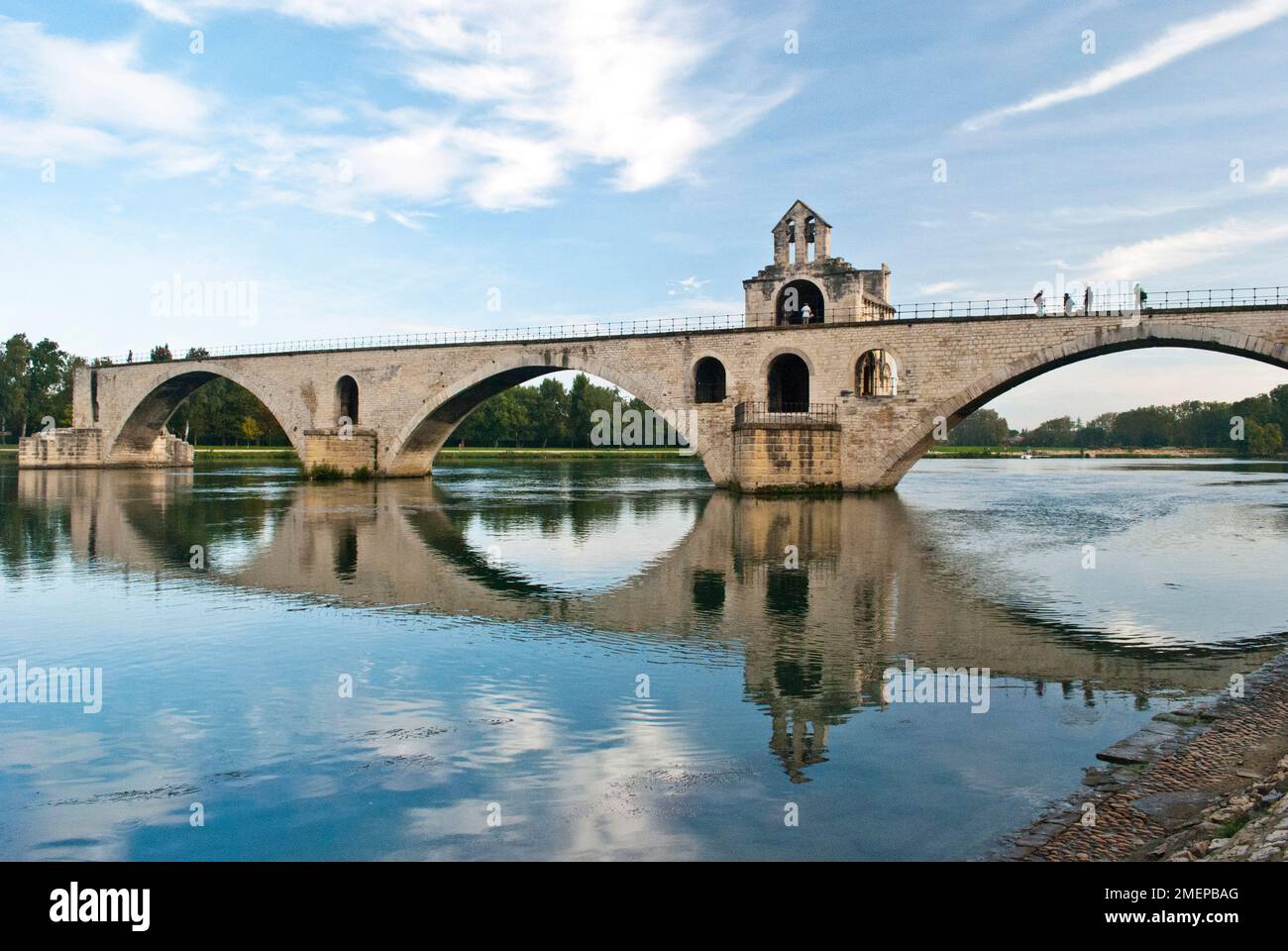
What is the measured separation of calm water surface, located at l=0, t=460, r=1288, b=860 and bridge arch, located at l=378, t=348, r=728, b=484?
1812 cm

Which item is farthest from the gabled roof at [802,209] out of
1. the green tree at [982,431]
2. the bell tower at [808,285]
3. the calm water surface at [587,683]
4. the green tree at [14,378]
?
the green tree at [982,431]

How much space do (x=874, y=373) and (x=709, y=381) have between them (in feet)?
23.8

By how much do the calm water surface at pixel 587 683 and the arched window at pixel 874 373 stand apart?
55.6 ft

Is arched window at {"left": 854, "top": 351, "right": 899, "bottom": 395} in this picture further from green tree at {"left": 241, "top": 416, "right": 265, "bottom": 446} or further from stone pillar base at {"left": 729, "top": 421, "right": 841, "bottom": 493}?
green tree at {"left": 241, "top": 416, "right": 265, "bottom": 446}

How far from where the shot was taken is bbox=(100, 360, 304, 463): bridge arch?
5884 cm

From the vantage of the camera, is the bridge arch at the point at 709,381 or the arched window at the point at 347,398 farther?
the arched window at the point at 347,398

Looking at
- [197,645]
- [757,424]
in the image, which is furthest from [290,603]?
[757,424]

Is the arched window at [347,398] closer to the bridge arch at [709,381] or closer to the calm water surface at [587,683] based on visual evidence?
the bridge arch at [709,381]

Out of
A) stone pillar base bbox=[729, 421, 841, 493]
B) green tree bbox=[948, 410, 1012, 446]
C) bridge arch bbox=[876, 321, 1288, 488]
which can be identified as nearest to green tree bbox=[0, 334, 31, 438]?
stone pillar base bbox=[729, 421, 841, 493]

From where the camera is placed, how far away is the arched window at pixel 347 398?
54281 millimetres

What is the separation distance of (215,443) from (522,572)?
9115 centimetres

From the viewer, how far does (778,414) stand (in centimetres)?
3806

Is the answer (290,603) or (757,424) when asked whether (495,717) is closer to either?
(290,603)
